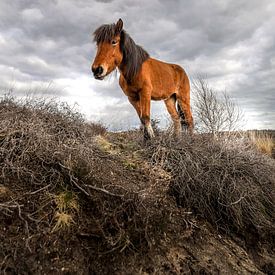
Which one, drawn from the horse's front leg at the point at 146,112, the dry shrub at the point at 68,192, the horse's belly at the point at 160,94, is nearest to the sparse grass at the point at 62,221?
the dry shrub at the point at 68,192

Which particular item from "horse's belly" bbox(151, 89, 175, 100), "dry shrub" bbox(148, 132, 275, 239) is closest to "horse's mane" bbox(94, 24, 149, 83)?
"horse's belly" bbox(151, 89, 175, 100)

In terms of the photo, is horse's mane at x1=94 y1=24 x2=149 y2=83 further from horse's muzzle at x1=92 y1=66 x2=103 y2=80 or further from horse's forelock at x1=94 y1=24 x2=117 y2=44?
horse's muzzle at x1=92 y1=66 x2=103 y2=80

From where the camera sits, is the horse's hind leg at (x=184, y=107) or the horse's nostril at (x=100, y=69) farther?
the horse's hind leg at (x=184, y=107)

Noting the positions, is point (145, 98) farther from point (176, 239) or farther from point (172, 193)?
point (176, 239)

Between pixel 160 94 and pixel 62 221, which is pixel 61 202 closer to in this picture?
pixel 62 221

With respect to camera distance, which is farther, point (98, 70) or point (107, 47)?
point (107, 47)

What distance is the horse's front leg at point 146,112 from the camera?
548cm

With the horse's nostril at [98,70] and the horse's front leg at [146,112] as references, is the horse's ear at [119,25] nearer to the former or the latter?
the horse's nostril at [98,70]

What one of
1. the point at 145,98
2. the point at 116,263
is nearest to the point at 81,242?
the point at 116,263

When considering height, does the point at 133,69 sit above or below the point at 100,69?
above

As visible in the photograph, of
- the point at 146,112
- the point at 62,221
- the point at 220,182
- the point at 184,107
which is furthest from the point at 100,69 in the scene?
the point at 184,107

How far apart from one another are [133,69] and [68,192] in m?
3.10

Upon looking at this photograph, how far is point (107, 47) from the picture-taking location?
16.6 feet

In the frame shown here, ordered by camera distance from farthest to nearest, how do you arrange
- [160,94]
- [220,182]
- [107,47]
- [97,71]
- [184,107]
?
[184,107], [160,94], [107,47], [97,71], [220,182]
